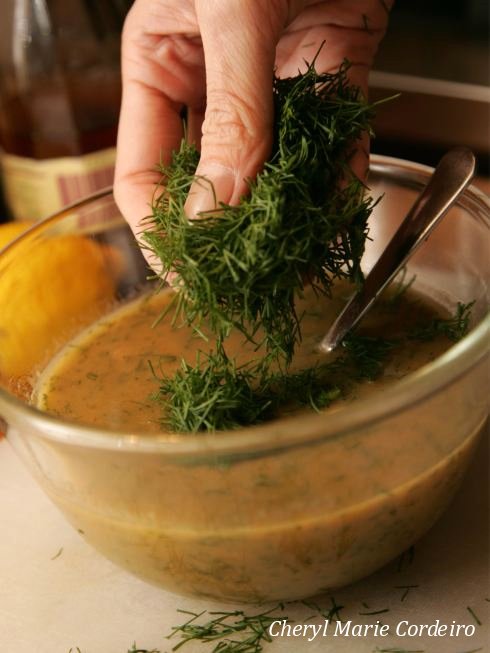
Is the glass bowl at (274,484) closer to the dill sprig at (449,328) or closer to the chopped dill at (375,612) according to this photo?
the chopped dill at (375,612)

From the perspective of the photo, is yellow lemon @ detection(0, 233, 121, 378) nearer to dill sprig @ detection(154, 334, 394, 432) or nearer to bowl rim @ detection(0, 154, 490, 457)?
dill sprig @ detection(154, 334, 394, 432)

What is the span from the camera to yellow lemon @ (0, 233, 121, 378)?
49.1 inches

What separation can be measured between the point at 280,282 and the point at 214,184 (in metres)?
0.13

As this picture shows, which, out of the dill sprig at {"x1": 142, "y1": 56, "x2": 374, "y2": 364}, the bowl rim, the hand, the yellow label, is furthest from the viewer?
the yellow label

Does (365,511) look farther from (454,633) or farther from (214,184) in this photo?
(214,184)

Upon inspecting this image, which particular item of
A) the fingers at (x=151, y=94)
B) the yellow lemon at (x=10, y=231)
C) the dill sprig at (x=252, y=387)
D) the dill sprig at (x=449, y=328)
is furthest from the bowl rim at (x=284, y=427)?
the yellow lemon at (x=10, y=231)

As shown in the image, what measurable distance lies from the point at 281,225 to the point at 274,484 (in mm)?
266

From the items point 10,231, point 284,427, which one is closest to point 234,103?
point 284,427

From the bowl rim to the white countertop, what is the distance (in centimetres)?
28

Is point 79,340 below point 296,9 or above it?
below

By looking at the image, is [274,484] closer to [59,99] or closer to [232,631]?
[232,631]

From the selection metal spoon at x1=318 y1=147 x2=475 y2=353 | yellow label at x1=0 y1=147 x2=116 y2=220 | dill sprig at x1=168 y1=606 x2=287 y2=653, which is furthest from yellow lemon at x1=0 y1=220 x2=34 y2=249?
dill sprig at x1=168 y1=606 x2=287 y2=653

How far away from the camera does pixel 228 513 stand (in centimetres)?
88

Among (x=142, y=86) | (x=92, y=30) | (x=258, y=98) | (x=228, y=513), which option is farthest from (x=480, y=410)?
(x=92, y=30)
